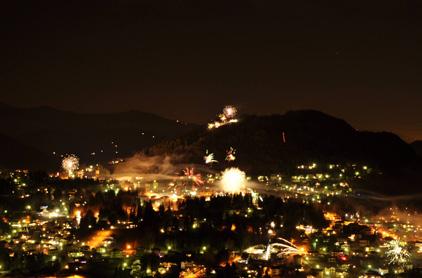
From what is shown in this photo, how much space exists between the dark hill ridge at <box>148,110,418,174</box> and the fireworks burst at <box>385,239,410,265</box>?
18175 millimetres

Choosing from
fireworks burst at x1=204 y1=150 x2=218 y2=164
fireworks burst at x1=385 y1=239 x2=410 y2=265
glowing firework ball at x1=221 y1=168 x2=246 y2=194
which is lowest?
fireworks burst at x1=385 y1=239 x2=410 y2=265

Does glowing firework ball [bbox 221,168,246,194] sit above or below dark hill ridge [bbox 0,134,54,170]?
A: below

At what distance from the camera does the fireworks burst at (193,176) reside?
41906 millimetres

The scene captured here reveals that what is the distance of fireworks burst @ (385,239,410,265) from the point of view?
23781 millimetres

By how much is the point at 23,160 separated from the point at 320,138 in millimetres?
33162

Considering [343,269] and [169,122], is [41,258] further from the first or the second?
[169,122]

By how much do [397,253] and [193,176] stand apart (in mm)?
20866

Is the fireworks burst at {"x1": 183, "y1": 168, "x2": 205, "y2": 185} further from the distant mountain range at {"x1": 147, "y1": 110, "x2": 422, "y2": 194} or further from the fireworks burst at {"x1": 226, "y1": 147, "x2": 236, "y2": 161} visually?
the fireworks burst at {"x1": 226, "y1": 147, "x2": 236, "y2": 161}

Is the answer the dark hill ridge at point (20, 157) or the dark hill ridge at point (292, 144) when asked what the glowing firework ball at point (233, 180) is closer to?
the dark hill ridge at point (292, 144)

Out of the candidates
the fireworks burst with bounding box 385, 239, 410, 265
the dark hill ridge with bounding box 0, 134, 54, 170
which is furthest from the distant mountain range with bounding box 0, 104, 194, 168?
the fireworks burst with bounding box 385, 239, 410, 265

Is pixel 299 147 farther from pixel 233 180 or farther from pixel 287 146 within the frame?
pixel 233 180

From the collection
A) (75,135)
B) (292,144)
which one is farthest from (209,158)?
(75,135)

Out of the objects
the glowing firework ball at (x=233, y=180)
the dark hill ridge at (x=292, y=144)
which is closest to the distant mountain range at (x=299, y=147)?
the dark hill ridge at (x=292, y=144)

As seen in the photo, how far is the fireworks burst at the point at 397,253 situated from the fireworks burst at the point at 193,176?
16.6 meters
